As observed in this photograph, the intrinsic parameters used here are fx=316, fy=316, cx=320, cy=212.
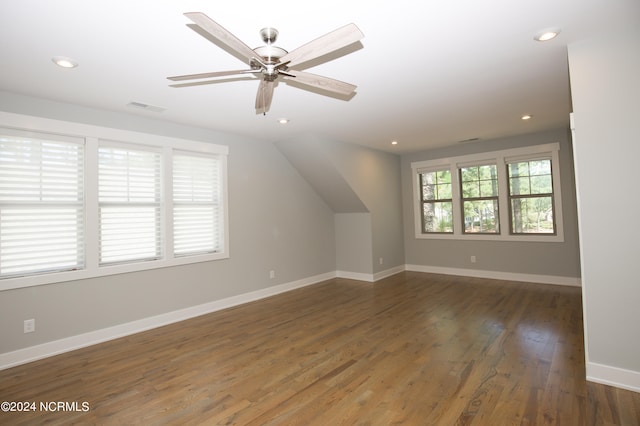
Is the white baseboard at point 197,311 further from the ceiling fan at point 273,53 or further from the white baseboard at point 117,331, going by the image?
the ceiling fan at point 273,53

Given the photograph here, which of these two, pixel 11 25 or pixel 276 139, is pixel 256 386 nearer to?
pixel 11 25

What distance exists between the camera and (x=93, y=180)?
3434 mm

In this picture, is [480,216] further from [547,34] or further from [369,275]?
[547,34]

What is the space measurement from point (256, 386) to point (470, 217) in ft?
17.4

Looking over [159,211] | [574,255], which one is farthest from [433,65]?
[574,255]

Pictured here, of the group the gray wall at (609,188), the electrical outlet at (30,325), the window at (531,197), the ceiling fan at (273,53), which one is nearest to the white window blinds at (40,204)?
the electrical outlet at (30,325)

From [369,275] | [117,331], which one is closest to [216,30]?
[117,331]

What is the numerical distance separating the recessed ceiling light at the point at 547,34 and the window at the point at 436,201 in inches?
170

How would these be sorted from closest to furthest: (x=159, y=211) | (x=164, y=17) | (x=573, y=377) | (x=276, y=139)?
(x=164, y=17)
(x=573, y=377)
(x=159, y=211)
(x=276, y=139)

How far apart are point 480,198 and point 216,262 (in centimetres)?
495

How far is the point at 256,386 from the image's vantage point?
2.44 meters

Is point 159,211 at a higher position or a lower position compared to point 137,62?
lower

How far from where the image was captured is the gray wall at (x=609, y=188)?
86.4 inches

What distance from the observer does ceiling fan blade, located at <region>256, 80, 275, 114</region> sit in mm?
2229
